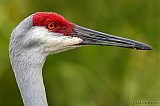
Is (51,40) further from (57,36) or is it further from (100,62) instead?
(100,62)

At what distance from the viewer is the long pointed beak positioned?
337 centimetres

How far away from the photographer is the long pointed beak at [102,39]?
3.37 meters

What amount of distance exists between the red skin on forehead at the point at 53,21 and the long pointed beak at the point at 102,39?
0.06 m

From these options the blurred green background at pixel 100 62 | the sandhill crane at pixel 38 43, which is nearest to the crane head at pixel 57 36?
the sandhill crane at pixel 38 43

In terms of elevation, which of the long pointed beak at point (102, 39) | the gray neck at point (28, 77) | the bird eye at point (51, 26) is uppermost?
the bird eye at point (51, 26)

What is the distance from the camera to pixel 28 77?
3256 mm

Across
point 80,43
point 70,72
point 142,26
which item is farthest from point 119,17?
point 80,43

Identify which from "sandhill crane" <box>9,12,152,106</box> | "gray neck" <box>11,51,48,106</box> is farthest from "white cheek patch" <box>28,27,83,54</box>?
"gray neck" <box>11,51,48,106</box>

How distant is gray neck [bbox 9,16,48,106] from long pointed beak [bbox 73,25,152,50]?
14.5 inches

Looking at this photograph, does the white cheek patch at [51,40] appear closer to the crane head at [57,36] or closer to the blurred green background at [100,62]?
the crane head at [57,36]

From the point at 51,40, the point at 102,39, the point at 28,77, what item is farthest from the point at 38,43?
the point at 102,39

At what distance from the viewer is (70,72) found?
518 centimetres

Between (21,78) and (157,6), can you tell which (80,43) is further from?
(157,6)

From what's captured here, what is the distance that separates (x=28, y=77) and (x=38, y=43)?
243 mm
